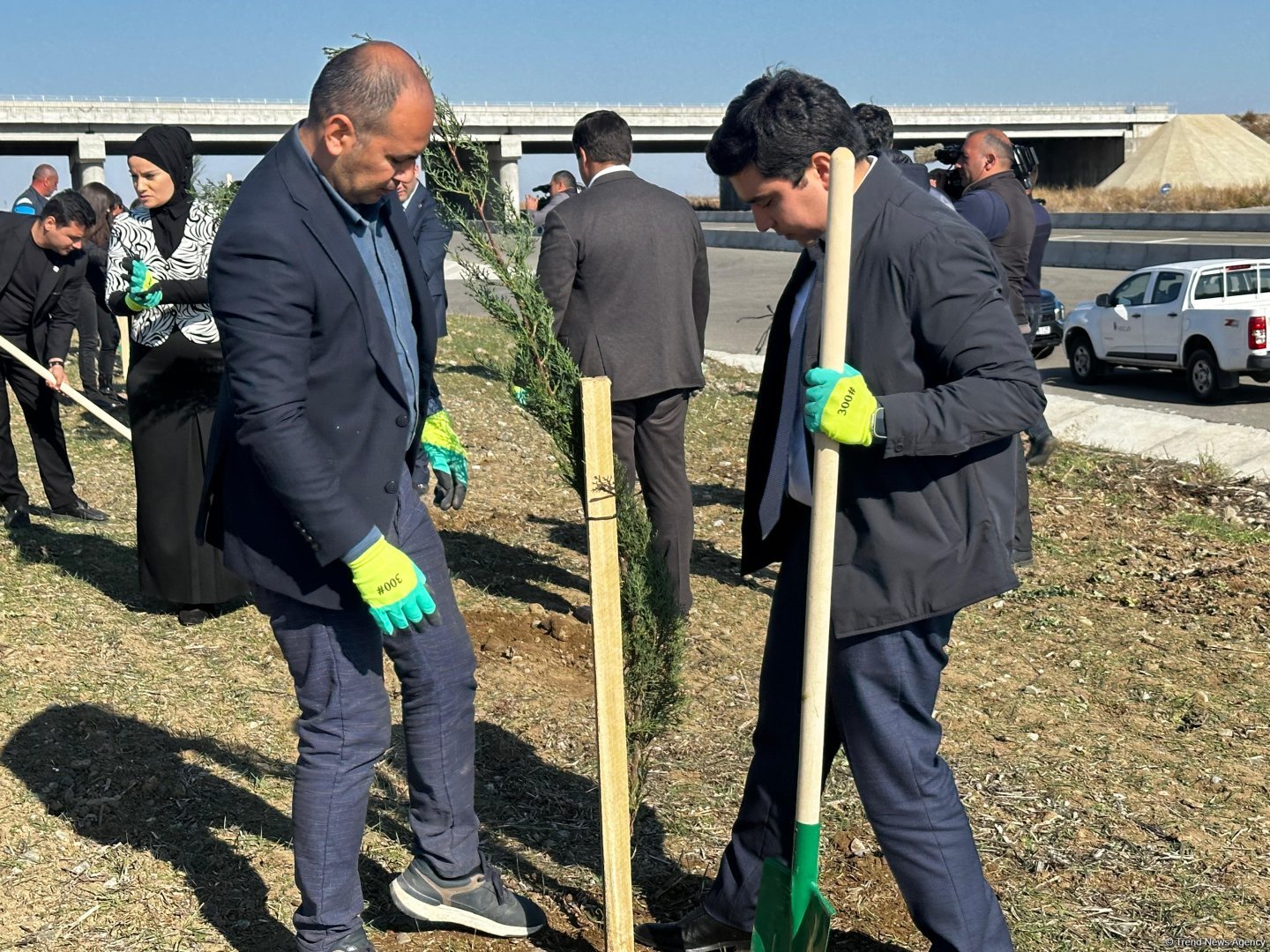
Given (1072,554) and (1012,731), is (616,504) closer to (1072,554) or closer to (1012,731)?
(1012,731)

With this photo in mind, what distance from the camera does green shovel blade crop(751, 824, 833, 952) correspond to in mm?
2682

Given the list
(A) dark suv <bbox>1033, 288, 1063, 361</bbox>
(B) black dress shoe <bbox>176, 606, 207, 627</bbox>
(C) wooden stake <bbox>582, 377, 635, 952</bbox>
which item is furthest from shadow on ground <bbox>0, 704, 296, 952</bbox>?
(A) dark suv <bbox>1033, 288, 1063, 361</bbox>

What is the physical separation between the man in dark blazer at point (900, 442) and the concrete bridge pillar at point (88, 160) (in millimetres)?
55388

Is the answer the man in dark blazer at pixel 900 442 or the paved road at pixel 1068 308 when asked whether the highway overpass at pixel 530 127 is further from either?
the man in dark blazer at pixel 900 442

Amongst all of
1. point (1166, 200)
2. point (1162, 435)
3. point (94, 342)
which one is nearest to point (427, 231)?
point (1162, 435)

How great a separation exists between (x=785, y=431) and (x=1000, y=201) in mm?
4058

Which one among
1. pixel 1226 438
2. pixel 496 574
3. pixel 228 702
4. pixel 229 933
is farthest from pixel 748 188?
pixel 1226 438

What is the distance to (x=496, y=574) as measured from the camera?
6559 mm

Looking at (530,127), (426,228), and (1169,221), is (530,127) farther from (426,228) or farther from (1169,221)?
(426,228)

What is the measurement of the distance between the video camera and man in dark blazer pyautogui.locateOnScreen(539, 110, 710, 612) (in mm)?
1995

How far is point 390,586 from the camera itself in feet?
8.59

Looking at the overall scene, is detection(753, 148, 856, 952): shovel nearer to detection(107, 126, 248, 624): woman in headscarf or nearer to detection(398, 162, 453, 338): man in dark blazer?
detection(398, 162, 453, 338): man in dark blazer

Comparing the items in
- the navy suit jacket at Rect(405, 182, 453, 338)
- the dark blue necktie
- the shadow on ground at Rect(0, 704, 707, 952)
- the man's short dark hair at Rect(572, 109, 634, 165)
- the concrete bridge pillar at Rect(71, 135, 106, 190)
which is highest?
the concrete bridge pillar at Rect(71, 135, 106, 190)

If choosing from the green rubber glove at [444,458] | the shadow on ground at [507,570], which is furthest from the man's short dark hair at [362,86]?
the shadow on ground at [507,570]
